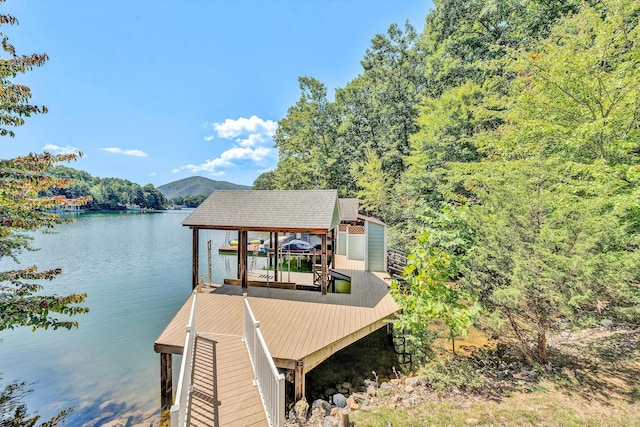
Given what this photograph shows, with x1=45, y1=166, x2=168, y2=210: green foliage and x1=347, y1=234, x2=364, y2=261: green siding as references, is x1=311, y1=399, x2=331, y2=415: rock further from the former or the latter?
x1=45, y1=166, x2=168, y2=210: green foliage

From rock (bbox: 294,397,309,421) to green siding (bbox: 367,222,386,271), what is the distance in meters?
7.40

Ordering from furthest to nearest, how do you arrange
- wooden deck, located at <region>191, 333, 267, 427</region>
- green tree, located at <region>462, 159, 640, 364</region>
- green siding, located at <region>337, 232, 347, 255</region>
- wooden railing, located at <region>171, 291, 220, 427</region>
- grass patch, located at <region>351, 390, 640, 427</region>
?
green siding, located at <region>337, 232, 347, 255</region>, green tree, located at <region>462, 159, 640, 364</region>, grass patch, located at <region>351, 390, 640, 427</region>, wooden deck, located at <region>191, 333, 267, 427</region>, wooden railing, located at <region>171, 291, 220, 427</region>

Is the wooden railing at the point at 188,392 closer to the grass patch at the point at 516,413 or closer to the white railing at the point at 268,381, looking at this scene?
the white railing at the point at 268,381

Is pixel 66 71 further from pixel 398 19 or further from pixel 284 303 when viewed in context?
pixel 398 19

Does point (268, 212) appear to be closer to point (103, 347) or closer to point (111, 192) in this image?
point (103, 347)

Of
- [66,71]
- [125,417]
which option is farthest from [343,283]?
[66,71]

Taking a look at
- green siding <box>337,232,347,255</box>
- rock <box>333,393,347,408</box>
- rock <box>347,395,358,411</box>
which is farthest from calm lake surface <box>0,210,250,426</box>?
green siding <box>337,232,347,255</box>

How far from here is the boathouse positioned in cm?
410

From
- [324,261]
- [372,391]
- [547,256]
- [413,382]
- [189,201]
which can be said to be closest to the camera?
[547,256]

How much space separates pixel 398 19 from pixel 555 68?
2296cm

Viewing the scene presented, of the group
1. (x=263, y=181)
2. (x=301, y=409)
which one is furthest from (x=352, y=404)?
(x=263, y=181)

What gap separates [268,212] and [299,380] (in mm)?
5552

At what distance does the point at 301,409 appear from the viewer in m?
5.13

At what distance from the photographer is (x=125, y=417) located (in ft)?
20.8
